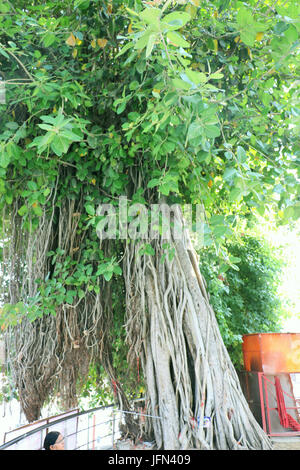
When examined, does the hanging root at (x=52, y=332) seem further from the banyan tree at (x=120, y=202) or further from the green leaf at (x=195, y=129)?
the green leaf at (x=195, y=129)

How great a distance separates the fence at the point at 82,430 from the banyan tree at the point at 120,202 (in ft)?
0.49

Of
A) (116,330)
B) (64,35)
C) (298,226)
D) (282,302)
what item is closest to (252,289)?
(282,302)

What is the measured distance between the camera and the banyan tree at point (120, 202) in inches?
79.8

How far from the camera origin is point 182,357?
2.58 m

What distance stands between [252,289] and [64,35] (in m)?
4.19

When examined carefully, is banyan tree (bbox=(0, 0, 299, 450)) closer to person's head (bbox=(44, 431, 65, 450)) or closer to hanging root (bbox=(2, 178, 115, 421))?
hanging root (bbox=(2, 178, 115, 421))

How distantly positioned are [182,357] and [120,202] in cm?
108

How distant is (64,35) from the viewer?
2.12 m

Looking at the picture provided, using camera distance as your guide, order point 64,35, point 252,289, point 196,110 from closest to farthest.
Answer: point 196,110 → point 64,35 → point 252,289

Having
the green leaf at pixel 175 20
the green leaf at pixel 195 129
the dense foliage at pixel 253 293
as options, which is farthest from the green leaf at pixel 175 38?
the dense foliage at pixel 253 293

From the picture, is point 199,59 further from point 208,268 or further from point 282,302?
point 282,302

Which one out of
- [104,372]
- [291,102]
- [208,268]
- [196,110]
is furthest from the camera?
[208,268]

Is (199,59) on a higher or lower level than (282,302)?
higher

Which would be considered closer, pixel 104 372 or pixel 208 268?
pixel 104 372
